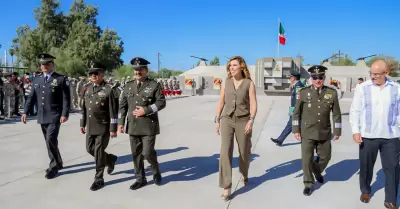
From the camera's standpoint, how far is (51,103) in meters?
4.95

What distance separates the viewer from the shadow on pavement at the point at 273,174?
4.46m

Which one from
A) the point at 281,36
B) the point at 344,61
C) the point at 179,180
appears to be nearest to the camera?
the point at 179,180

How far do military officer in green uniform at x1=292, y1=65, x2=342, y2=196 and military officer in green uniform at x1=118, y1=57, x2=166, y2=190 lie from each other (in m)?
1.91

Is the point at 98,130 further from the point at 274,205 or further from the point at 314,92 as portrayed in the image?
the point at 314,92

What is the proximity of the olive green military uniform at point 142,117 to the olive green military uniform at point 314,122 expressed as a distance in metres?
1.91

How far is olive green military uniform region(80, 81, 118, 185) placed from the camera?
14.6 ft

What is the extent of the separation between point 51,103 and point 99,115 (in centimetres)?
99

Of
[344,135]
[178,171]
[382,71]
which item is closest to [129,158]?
[178,171]

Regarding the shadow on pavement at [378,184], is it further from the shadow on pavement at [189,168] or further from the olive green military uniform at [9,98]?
the olive green military uniform at [9,98]

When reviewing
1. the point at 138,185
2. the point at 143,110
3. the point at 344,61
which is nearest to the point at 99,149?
the point at 138,185

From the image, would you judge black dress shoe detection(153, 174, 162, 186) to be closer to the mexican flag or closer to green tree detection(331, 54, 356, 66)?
the mexican flag

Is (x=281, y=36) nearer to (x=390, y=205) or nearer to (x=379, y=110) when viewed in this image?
(x=379, y=110)

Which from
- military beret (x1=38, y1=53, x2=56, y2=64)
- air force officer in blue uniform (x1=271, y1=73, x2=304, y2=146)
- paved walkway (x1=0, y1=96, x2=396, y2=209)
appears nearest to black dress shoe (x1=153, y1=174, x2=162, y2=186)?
paved walkway (x1=0, y1=96, x2=396, y2=209)

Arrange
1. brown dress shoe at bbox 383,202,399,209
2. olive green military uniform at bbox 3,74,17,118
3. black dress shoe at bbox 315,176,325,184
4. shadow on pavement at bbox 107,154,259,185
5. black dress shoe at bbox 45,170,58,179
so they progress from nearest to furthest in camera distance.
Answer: brown dress shoe at bbox 383,202,399,209
black dress shoe at bbox 315,176,325,184
black dress shoe at bbox 45,170,58,179
shadow on pavement at bbox 107,154,259,185
olive green military uniform at bbox 3,74,17,118
